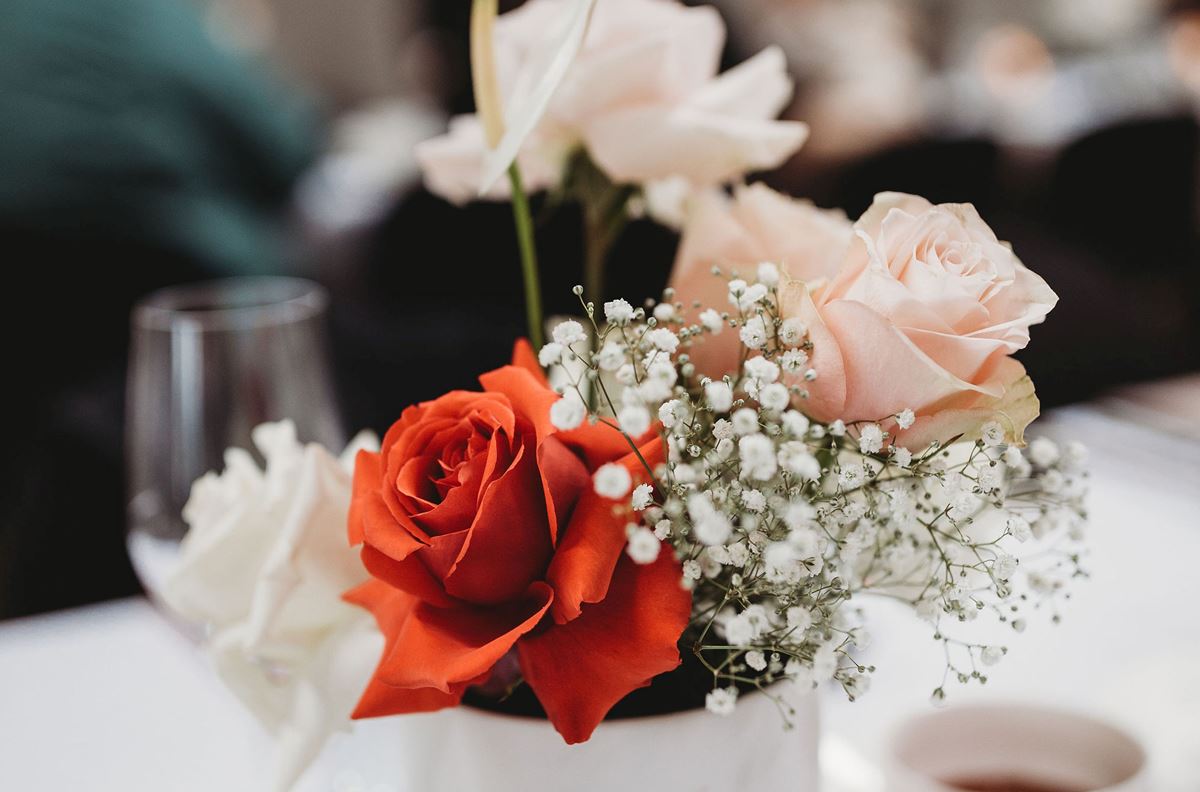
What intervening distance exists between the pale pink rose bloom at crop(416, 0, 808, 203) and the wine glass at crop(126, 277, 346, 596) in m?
0.19

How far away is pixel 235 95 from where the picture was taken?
1.87 m

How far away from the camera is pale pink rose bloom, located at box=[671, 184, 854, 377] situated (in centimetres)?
34

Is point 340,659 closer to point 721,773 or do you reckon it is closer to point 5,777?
point 721,773

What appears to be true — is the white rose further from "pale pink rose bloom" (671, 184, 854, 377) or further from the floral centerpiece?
"pale pink rose bloom" (671, 184, 854, 377)

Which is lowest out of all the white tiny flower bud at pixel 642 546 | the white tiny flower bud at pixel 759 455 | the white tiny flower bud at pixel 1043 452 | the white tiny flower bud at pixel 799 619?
the white tiny flower bud at pixel 799 619

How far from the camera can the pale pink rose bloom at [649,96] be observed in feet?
1.25

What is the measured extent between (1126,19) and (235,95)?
407cm

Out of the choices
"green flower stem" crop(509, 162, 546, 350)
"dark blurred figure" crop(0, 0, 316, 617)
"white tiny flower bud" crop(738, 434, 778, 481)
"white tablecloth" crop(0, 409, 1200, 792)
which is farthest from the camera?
"dark blurred figure" crop(0, 0, 316, 617)

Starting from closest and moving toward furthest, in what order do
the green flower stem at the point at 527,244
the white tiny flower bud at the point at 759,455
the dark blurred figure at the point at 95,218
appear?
the white tiny flower bud at the point at 759,455 < the green flower stem at the point at 527,244 < the dark blurred figure at the point at 95,218

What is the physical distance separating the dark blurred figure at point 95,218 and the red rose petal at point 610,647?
872 millimetres

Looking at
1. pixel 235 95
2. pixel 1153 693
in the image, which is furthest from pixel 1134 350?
pixel 235 95

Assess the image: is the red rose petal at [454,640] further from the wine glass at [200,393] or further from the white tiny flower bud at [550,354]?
the wine glass at [200,393]

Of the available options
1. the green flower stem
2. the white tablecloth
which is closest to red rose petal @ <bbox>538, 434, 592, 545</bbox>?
the green flower stem

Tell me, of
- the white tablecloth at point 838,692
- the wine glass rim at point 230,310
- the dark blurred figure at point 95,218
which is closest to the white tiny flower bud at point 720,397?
the white tablecloth at point 838,692
